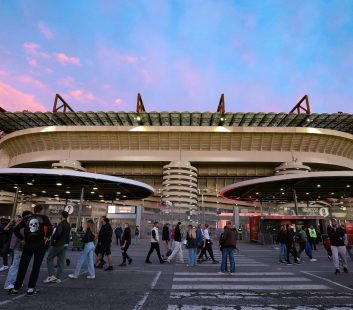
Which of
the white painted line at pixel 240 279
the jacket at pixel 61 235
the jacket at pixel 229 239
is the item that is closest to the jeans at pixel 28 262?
the jacket at pixel 61 235

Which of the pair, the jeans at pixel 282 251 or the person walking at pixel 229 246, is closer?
the person walking at pixel 229 246

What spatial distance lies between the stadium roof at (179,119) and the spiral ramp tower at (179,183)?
962 cm

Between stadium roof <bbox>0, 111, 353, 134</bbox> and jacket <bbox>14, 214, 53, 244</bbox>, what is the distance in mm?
50927

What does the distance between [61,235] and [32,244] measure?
1.85m

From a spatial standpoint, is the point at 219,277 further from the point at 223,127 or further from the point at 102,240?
the point at 223,127

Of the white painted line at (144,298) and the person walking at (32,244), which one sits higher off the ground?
the person walking at (32,244)

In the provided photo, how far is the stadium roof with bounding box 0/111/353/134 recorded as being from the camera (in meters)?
56.9

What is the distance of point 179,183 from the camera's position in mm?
56469

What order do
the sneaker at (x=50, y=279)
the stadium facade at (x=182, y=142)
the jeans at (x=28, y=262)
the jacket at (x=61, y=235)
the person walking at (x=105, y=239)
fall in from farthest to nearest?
the stadium facade at (x=182, y=142), the person walking at (x=105, y=239), the jacket at (x=61, y=235), the sneaker at (x=50, y=279), the jeans at (x=28, y=262)

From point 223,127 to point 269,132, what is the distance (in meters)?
9.30

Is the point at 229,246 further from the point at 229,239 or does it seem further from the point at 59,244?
the point at 59,244

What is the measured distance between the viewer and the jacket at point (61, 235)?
25.7ft

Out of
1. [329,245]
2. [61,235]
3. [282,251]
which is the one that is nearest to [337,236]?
[282,251]

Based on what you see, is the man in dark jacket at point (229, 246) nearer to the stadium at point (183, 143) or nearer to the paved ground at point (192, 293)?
the paved ground at point (192, 293)
